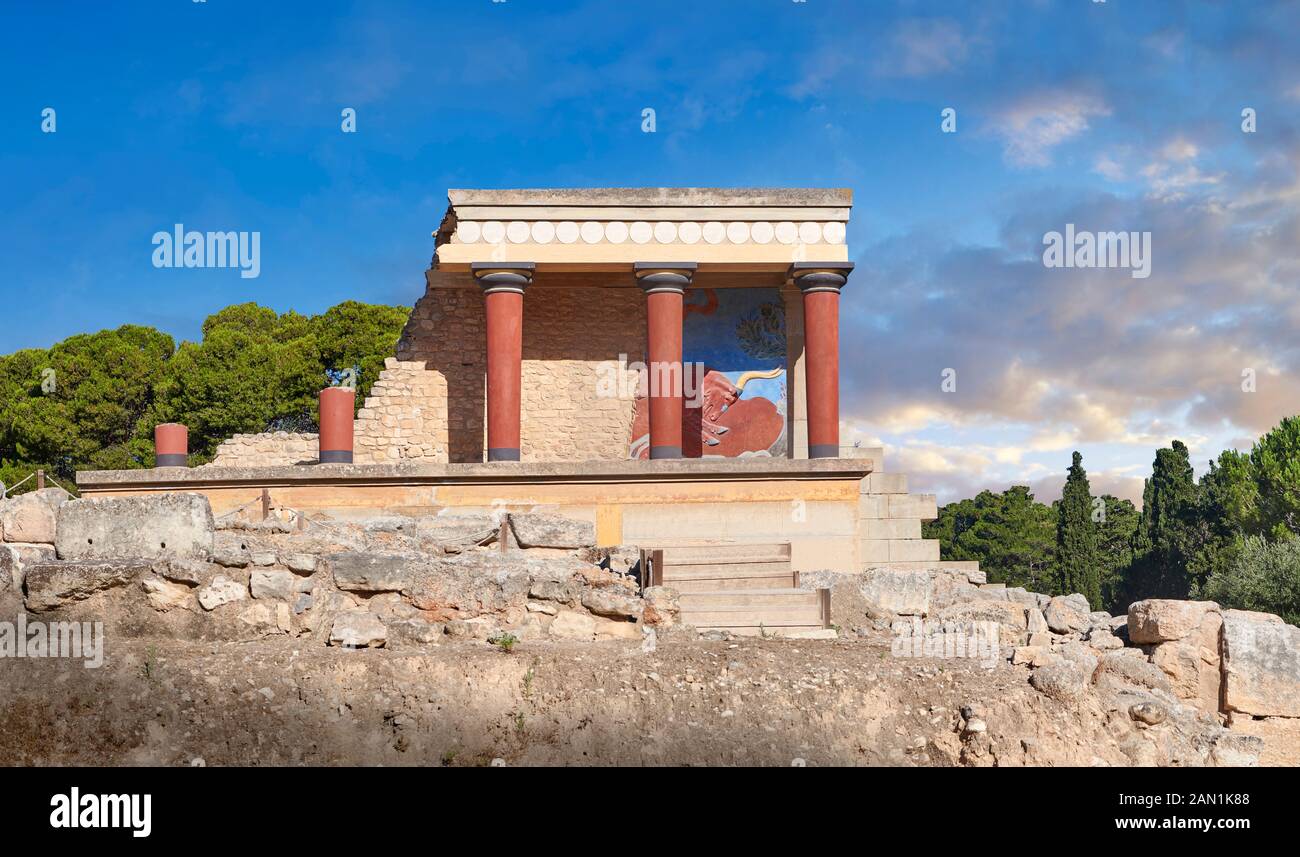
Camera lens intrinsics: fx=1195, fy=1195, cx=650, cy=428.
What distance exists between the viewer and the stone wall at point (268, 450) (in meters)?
20.8

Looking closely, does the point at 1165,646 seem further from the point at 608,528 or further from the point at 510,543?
the point at 608,528

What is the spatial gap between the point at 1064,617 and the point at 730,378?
927 centimetres

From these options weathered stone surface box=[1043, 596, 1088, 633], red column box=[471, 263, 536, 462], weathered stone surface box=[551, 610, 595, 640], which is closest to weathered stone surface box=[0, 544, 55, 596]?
weathered stone surface box=[551, 610, 595, 640]

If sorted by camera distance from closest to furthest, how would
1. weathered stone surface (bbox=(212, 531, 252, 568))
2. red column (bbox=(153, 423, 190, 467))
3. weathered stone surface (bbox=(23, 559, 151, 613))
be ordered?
weathered stone surface (bbox=(23, 559, 151, 613)) < weathered stone surface (bbox=(212, 531, 252, 568)) < red column (bbox=(153, 423, 190, 467))

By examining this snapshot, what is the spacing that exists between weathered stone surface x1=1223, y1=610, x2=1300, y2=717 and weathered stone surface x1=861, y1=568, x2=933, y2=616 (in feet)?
9.77

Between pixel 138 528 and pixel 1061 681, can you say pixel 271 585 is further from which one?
pixel 1061 681

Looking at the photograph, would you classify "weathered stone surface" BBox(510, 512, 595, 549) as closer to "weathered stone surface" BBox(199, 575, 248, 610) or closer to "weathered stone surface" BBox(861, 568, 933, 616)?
"weathered stone surface" BBox(861, 568, 933, 616)

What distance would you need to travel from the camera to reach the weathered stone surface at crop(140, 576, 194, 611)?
8617mm

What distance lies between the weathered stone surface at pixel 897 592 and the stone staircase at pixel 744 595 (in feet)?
2.62

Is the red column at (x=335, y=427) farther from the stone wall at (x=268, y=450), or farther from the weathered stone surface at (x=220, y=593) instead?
the weathered stone surface at (x=220, y=593)

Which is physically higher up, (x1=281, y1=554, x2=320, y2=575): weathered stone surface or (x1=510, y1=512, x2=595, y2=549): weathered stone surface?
(x1=510, y1=512, x2=595, y2=549): weathered stone surface

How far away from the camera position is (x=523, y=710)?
821cm

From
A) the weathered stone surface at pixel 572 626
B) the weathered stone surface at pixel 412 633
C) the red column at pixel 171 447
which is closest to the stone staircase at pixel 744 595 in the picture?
the weathered stone surface at pixel 572 626
